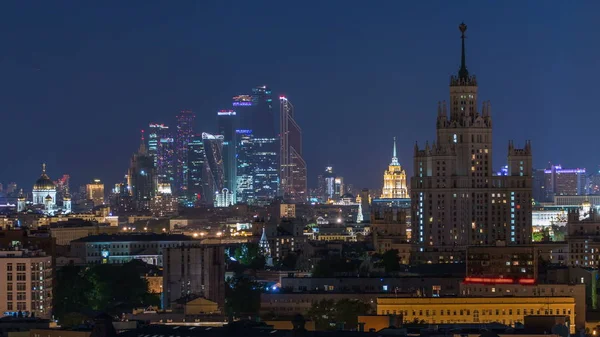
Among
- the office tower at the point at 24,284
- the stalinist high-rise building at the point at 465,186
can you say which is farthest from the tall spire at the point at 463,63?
the office tower at the point at 24,284

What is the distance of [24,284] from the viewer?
12825cm

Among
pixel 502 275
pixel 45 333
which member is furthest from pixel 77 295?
pixel 45 333

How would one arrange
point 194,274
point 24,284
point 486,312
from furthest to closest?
point 194,274 → point 24,284 → point 486,312

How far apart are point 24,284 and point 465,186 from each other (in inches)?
2335

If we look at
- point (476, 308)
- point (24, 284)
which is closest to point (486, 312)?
point (476, 308)

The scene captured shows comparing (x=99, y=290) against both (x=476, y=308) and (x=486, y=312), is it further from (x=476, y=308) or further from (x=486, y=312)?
(x=486, y=312)

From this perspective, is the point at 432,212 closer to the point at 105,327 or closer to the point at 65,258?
the point at 65,258

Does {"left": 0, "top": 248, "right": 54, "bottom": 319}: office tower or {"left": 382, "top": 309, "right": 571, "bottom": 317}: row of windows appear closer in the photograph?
{"left": 382, "top": 309, "right": 571, "bottom": 317}: row of windows

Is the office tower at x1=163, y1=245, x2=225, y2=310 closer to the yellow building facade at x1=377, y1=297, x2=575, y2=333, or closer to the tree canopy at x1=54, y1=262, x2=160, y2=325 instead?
the tree canopy at x1=54, y1=262, x2=160, y2=325

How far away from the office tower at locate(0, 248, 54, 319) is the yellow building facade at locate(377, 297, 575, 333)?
19.5 meters

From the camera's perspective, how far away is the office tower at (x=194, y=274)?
445 feet

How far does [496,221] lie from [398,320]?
245 feet

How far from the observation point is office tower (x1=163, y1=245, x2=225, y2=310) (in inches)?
5344

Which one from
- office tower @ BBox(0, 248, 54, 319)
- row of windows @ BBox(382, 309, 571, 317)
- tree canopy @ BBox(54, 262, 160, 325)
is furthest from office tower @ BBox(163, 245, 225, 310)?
row of windows @ BBox(382, 309, 571, 317)
